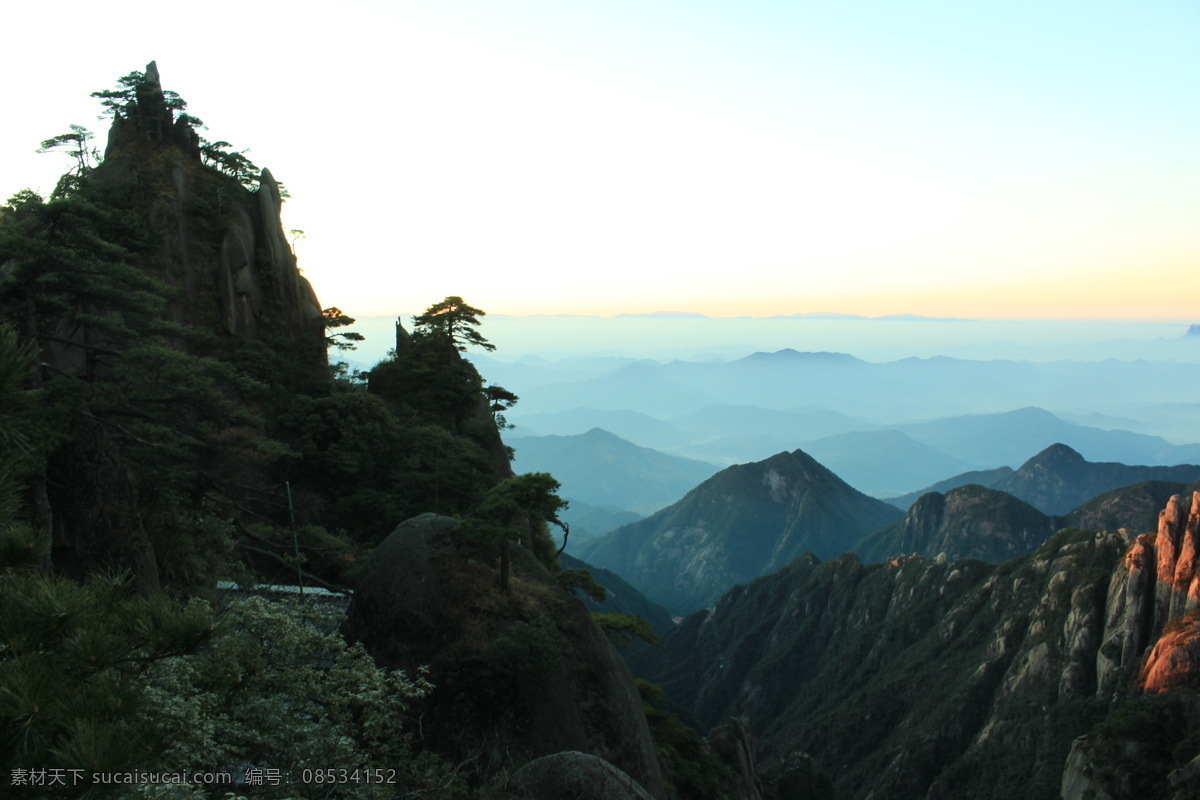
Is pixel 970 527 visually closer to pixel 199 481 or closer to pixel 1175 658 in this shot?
pixel 1175 658

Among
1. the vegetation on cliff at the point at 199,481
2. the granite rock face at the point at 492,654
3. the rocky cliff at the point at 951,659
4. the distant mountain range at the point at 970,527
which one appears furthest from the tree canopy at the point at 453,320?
the distant mountain range at the point at 970,527

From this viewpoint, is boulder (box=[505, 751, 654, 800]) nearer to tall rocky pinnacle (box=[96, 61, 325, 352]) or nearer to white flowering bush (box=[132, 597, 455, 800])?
white flowering bush (box=[132, 597, 455, 800])

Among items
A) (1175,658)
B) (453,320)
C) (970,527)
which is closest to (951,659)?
(1175,658)

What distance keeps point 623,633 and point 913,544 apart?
163514 mm

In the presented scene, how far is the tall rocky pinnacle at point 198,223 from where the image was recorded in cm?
3581

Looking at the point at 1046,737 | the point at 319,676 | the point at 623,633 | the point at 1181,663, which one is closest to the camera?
the point at 319,676

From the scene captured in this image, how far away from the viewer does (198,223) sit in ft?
121

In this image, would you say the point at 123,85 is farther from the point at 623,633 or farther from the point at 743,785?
the point at 743,785

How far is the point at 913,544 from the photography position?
16375 cm

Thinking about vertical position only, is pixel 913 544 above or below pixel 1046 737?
below

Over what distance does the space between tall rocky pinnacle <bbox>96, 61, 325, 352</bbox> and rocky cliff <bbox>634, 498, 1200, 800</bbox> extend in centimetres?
5576

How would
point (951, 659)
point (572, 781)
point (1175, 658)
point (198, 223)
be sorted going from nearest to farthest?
point (572, 781)
point (198, 223)
point (1175, 658)
point (951, 659)

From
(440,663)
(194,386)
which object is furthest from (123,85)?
(440,663)

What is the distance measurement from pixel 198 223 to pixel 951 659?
8330cm
